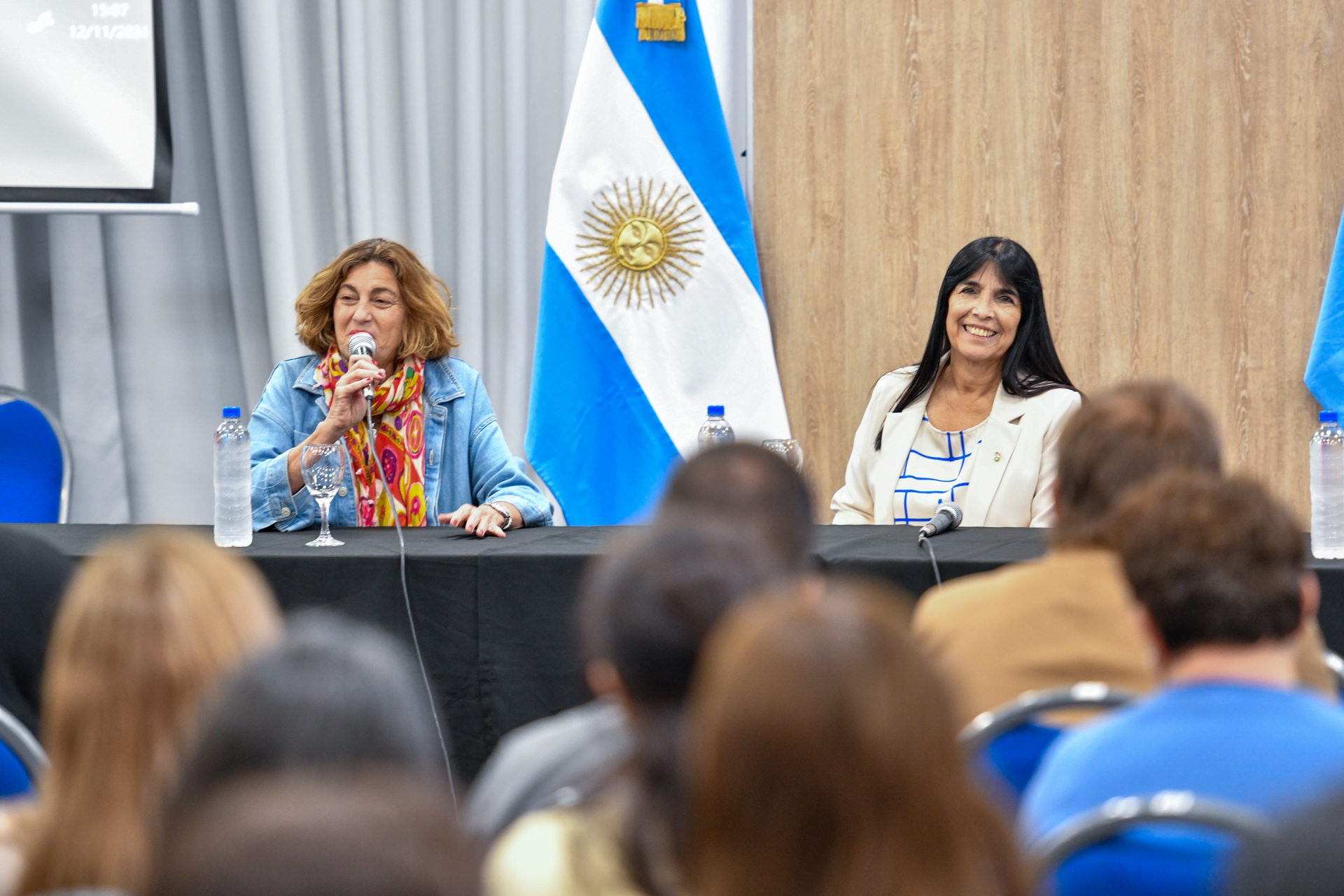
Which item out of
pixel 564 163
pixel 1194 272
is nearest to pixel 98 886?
pixel 564 163

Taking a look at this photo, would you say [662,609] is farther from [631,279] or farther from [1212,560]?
[631,279]

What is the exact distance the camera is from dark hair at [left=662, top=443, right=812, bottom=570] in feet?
4.22

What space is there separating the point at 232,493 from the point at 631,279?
1.54 meters

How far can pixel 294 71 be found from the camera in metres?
4.10

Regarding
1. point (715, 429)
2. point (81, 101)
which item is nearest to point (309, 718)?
point (715, 429)

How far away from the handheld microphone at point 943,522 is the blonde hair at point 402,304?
1.28m

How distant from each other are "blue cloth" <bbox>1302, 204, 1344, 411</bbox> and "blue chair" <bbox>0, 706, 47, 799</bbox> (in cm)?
331

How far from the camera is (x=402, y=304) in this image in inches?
122

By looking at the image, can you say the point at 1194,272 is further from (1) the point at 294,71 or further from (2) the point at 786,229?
(1) the point at 294,71

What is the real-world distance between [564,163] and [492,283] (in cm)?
59

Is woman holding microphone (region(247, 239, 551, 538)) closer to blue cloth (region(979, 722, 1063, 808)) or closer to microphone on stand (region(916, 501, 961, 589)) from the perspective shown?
microphone on stand (region(916, 501, 961, 589))

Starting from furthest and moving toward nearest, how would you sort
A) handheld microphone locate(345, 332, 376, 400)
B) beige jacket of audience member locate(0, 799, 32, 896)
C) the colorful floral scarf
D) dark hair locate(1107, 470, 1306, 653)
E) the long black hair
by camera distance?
the long black hair → the colorful floral scarf → handheld microphone locate(345, 332, 376, 400) → dark hair locate(1107, 470, 1306, 653) → beige jacket of audience member locate(0, 799, 32, 896)

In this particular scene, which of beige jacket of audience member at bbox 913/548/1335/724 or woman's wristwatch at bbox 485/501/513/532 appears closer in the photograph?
beige jacket of audience member at bbox 913/548/1335/724

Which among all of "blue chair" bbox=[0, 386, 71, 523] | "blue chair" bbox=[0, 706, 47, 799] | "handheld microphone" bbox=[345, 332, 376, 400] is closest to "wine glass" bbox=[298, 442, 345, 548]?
"handheld microphone" bbox=[345, 332, 376, 400]
